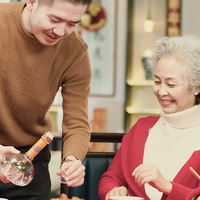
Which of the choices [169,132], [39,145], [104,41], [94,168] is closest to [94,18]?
[104,41]

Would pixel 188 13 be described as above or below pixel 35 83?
above

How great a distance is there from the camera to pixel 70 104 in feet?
5.09

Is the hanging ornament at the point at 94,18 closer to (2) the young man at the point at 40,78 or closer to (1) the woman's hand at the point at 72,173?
(2) the young man at the point at 40,78

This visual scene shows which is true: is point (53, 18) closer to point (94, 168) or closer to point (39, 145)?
point (39, 145)

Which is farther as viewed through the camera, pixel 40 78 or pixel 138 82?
pixel 138 82

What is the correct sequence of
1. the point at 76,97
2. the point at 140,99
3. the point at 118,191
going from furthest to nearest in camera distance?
the point at 140,99 < the point at 76,97 < the point at 118,191

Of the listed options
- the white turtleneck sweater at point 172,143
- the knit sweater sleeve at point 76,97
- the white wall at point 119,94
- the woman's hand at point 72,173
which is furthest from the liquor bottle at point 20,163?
the white wall at point 119,94

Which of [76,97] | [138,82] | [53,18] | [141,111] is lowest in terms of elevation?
[141,111]

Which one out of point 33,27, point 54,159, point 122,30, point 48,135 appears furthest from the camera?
point 122,30

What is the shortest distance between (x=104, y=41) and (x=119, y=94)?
0.83m

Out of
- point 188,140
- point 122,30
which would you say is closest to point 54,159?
point 122,30

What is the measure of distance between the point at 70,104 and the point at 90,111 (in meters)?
3.23

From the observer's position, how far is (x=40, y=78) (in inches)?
57.3

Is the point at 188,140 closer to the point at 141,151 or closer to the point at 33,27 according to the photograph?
the point at 141,151
